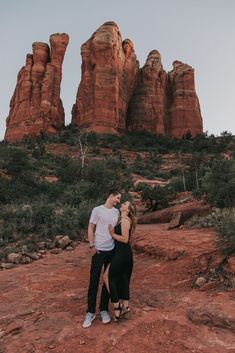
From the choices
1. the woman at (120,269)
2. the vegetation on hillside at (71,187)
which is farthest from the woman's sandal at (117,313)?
the vegetation on hillside at (71,187)

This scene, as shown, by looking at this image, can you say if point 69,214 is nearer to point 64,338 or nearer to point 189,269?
point 189,269

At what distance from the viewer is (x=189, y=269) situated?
5559 mm

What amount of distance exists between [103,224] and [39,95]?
44.9 m

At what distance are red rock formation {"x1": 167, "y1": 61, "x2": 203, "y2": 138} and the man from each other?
4688 cm

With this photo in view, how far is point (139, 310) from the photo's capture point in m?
4.34

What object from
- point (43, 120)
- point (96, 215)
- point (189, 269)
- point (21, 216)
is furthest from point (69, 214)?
point (43, 120)

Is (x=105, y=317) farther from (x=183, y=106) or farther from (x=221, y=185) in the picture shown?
(x=183, y=106)

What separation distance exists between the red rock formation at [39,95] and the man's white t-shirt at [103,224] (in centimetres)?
4118

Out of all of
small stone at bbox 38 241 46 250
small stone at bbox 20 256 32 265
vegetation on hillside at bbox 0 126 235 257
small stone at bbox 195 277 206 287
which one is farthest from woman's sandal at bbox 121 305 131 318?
small stone at bbox 38 241 46 250

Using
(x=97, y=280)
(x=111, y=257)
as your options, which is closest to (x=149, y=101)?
(x=111, y=257)

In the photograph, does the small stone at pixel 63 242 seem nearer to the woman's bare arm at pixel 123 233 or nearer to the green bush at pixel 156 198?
the woman's bare arm at pixel 123 233

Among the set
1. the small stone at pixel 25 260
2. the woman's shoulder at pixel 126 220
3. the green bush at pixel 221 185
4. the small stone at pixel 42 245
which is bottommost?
the small stone at pixel 25 260

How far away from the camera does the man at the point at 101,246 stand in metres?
4.10

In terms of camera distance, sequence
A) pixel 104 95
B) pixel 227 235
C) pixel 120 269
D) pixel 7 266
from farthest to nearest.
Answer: pixel 104 95
pixel 7 266
pixel 227 235
pixel 120 269
